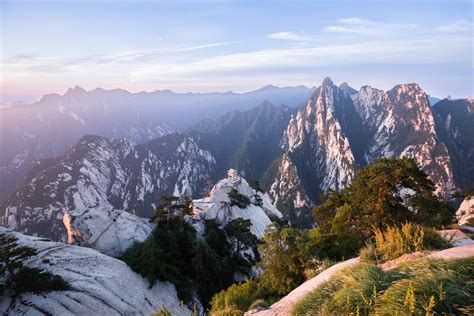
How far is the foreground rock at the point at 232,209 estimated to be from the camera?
161 feet

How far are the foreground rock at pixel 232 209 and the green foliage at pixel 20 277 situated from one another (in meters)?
22.5

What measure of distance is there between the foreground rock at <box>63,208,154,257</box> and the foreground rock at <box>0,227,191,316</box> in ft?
17.0

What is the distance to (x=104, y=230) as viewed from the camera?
3509cm

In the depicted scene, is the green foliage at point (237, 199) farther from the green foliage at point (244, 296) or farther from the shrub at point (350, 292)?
the shrub at point (350, 292)

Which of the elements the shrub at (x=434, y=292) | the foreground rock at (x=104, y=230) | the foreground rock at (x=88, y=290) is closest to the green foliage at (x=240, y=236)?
the foreground rock at (x=104, y=230)

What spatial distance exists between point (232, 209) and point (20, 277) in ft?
120

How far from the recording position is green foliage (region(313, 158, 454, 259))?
17938mm

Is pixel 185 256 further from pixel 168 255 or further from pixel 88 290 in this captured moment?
pixel 88 290

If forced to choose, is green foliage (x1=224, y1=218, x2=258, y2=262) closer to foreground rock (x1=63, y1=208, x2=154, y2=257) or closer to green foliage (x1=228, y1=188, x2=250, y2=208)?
foreground rock (x1=63, y1=208, x2=154, y2=257)

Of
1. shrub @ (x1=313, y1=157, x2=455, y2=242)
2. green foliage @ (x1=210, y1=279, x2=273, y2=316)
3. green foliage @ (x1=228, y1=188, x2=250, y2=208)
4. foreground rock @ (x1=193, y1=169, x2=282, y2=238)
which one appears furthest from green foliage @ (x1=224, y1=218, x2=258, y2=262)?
green foliage @ (x1=210, y1=279, x2=273, y2=316)

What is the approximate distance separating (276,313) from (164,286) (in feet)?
80.9

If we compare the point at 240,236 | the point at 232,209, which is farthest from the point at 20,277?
the point at 232,209

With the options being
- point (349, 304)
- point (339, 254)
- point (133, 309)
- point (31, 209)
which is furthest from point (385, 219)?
point (31, 209)

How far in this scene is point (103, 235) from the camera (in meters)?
34.7
